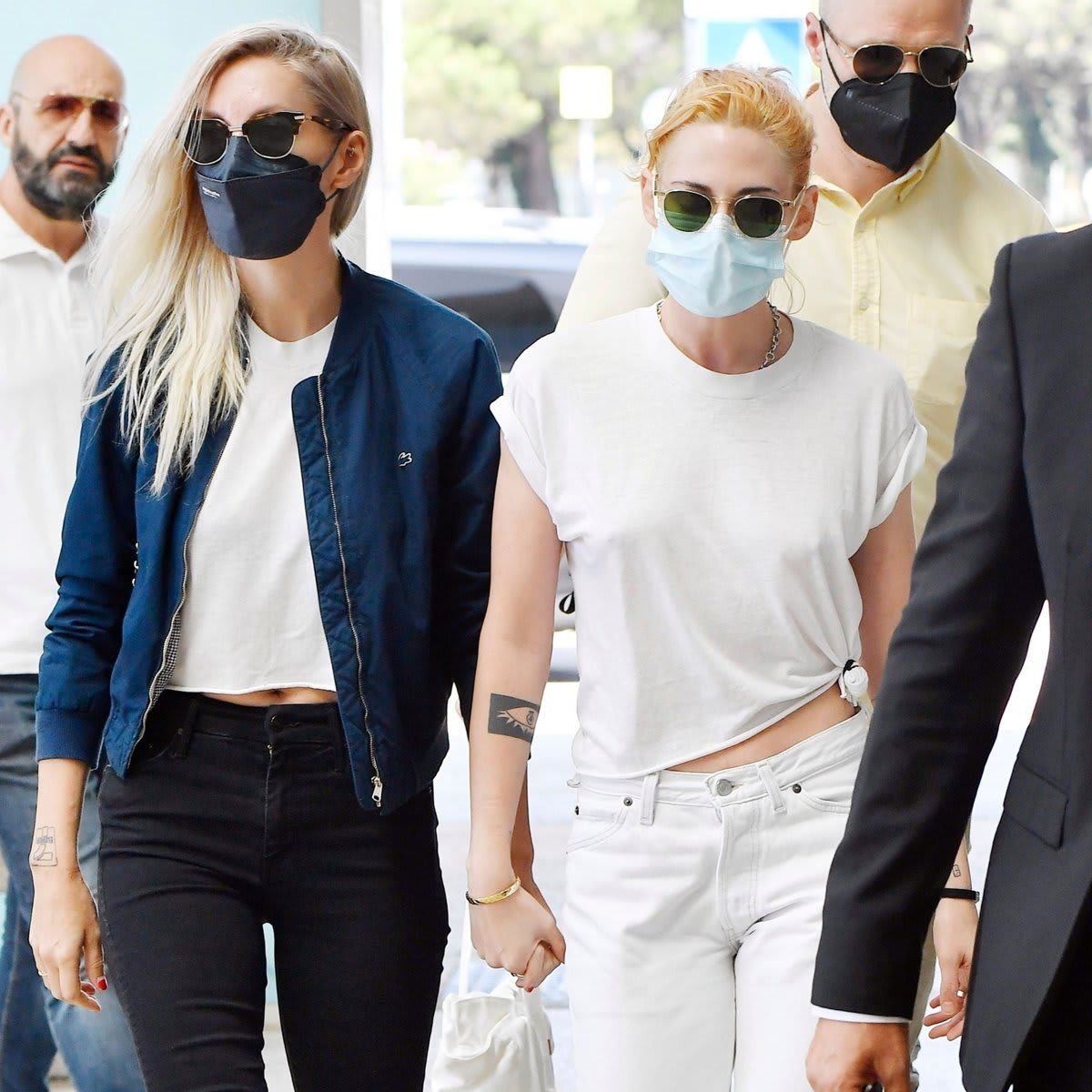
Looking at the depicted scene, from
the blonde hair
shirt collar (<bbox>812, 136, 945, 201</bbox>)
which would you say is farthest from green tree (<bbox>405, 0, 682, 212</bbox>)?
the blonde hair

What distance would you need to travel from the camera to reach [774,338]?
7.29 ft

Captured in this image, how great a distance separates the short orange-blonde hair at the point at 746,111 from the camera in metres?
2.13

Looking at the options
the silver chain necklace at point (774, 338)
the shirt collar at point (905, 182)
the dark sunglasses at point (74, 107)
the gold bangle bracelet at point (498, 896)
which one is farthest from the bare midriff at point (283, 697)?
the dark sunglasses at point (74, 107)

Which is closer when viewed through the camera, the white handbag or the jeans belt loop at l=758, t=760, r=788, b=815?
the jeans belt loop at l=758, t=760, r=788, b=815

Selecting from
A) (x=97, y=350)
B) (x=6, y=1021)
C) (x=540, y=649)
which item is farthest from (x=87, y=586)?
(x=6, y=1021)

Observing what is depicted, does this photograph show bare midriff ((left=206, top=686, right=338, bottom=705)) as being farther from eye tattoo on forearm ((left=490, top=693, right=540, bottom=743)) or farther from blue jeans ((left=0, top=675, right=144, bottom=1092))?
blue jeans ((left=0, top=675, right=144, bottom=1092))

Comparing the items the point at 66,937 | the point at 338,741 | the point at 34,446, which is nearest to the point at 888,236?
the point at 338,741

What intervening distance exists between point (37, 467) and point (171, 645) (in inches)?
32.1

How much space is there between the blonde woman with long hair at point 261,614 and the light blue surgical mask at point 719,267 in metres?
0.30

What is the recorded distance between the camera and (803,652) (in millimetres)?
2092

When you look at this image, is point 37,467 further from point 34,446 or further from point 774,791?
point 774,791

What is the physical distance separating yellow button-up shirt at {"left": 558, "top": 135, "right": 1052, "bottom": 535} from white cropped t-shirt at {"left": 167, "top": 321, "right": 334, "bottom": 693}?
57 centimetres

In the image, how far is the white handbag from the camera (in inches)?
85.1

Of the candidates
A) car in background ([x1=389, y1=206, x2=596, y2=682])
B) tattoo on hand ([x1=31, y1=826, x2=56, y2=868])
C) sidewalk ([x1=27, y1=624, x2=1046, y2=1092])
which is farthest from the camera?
car in background ([x1=389, y1=206, x2=596, y2=682])
